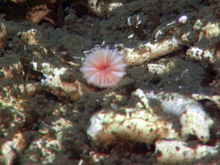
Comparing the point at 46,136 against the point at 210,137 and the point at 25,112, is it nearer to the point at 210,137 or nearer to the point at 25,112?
the point at 25,112

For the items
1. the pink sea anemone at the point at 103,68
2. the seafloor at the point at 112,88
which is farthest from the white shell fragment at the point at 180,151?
the pink sea anemone at the point at 103,68

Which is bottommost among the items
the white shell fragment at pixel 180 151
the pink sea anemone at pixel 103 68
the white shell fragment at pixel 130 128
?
the white shell fragment at pixel 180 151

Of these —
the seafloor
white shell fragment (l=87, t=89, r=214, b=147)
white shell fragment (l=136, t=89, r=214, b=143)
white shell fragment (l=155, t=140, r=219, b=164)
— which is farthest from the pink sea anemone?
white shell fragment (l=155, t=140, r=219, b=164)

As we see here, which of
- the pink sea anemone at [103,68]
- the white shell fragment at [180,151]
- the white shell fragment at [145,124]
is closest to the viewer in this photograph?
the white shell fragment at [180,151]

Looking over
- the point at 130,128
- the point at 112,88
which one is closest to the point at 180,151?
the point at 130,128

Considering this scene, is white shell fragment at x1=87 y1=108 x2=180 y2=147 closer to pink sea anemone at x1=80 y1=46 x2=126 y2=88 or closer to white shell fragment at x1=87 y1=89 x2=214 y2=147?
white shell fragment at x1=87 y1=89 x2=214 y2=147

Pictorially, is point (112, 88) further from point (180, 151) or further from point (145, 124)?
point (180, 151)

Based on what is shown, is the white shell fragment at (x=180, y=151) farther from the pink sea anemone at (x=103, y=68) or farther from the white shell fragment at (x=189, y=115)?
the pink sea anemone at (x=103, y=68)
